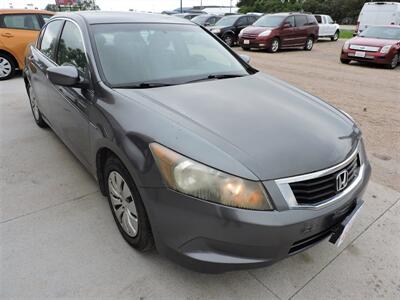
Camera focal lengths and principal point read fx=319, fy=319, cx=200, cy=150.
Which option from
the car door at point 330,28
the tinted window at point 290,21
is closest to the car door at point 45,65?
the tinted window at point 290,21

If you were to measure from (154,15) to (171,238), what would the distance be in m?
2.37

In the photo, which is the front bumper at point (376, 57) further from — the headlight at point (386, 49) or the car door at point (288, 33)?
the car door at point (288, 33)

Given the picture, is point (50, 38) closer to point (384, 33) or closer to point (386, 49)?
point (386, 49)

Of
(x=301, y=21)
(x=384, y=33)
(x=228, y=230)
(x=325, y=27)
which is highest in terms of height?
(x=301, y=21)

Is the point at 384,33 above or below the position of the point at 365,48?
above

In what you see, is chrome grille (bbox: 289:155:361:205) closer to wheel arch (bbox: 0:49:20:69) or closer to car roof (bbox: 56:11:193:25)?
car roof (bbox: 56:11:193:25)

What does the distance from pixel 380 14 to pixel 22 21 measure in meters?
18.0

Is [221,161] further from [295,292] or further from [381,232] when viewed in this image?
[381,232]

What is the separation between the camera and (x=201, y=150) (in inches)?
64.6

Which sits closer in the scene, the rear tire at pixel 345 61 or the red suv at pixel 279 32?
the rear tire at pixel 345 61

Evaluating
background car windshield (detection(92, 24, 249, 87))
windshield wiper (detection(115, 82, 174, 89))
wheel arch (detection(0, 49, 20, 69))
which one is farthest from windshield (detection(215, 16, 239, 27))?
windshield wiper (detection(115, 82, 174, 89))

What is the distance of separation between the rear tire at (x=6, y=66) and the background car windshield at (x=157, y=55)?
6.06 metres

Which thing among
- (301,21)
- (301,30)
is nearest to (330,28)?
(301,21)

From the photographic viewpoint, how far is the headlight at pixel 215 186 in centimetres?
156
